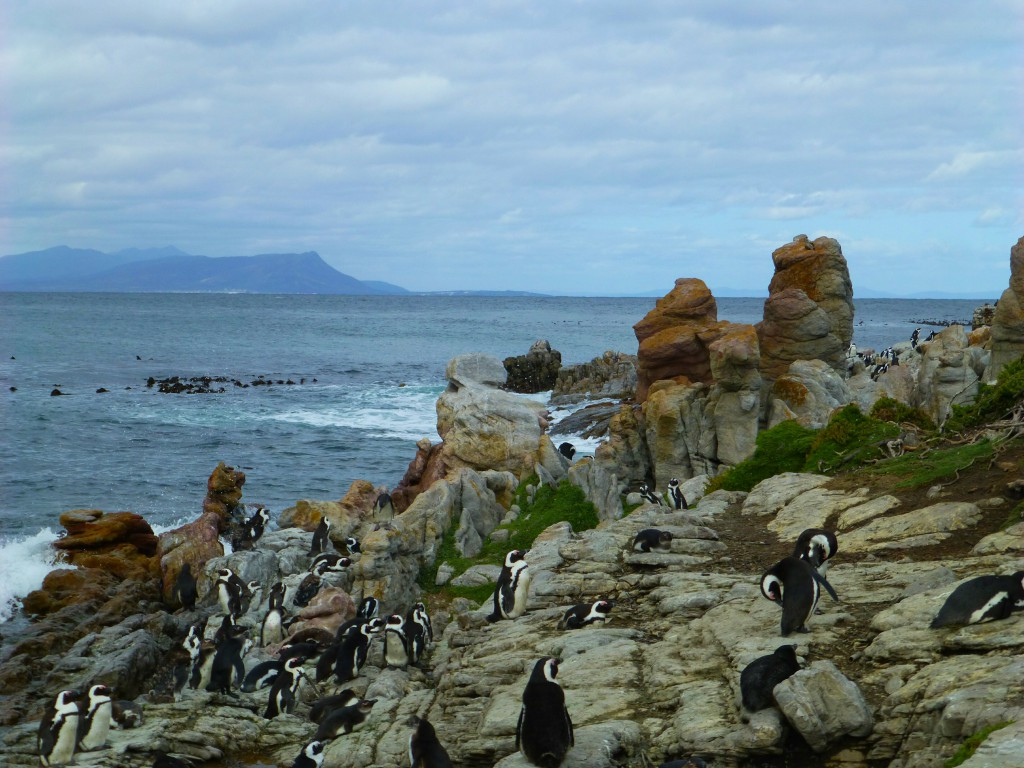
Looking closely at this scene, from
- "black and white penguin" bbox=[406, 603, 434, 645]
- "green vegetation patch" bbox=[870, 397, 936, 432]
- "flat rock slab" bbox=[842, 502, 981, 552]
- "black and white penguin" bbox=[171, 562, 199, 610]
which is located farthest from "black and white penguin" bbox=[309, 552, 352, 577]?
"green vegetation patch" bbox=[870, 397, 936, 432]

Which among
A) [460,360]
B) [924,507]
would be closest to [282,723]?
[924,507]

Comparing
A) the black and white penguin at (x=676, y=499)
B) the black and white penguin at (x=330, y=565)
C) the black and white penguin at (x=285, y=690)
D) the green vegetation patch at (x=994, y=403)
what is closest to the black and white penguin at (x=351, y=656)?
the black and white penguin at (x=285, y=690)

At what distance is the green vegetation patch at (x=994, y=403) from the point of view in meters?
17.5

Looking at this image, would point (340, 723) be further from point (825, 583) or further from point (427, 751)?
point (825, 583)

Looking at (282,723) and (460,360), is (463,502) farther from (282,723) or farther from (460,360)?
(460,360)

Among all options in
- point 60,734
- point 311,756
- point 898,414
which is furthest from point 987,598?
point 898,414

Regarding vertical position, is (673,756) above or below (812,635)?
below

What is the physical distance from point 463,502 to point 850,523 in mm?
12284

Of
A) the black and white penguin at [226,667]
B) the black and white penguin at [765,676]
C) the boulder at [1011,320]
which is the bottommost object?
the black and white penguin at [226,667]

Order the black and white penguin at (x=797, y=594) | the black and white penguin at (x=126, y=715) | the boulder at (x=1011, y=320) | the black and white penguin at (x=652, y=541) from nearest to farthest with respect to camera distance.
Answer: the black and white penguin at (x=797, y=594)
the black and white penguin at (x=652, y=541)
the black and white penguin at (x=126, y=715)
the boulder at (x=1011, y=320)

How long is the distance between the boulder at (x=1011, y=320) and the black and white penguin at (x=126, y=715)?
22.2 m

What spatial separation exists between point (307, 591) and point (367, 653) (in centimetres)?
478

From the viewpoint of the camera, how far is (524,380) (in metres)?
67.2

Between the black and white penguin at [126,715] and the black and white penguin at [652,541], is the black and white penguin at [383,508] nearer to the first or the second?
the black and white penguin at [126,715]
